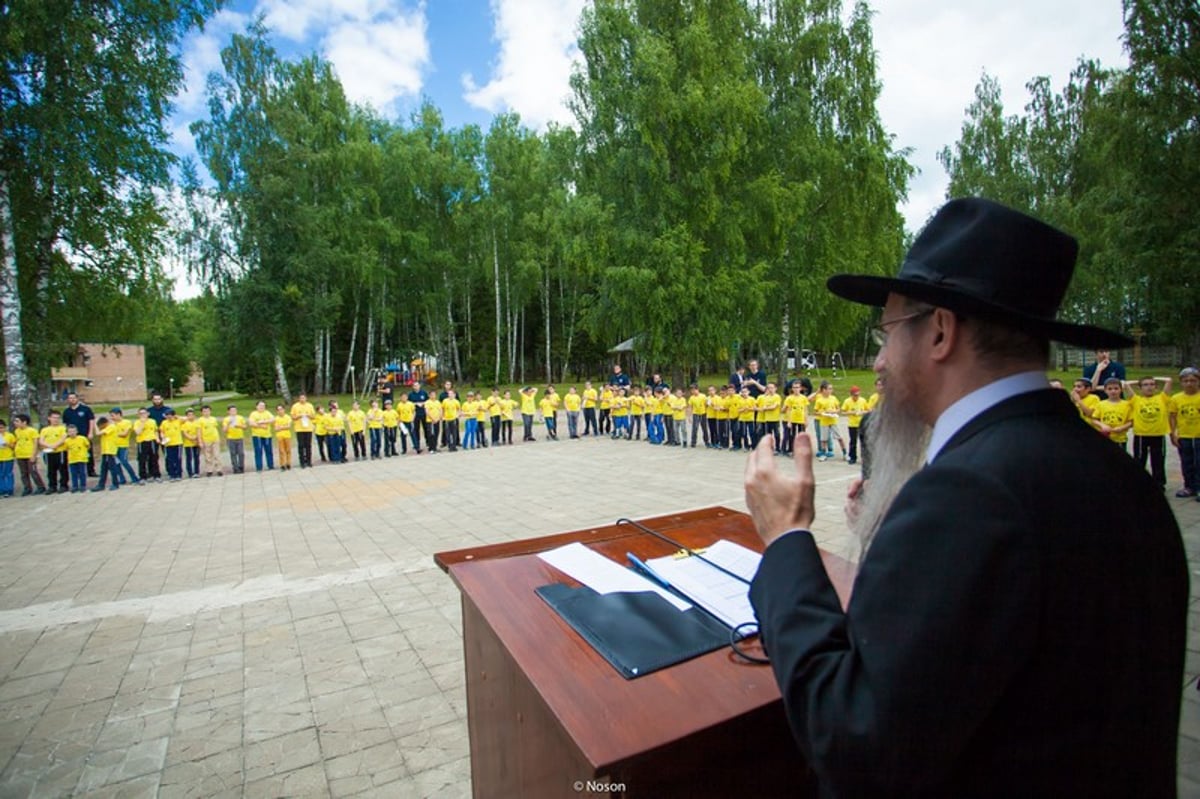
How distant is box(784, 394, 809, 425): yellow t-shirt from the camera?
45.5ft

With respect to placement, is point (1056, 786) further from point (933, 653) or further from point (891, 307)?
point (891, 307)

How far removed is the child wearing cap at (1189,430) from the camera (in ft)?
26.9

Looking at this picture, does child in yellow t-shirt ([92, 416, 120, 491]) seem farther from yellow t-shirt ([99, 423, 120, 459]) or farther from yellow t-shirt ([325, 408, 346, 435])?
yellow t-shirt ([325, 408, 346, 435])

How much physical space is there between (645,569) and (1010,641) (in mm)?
1182

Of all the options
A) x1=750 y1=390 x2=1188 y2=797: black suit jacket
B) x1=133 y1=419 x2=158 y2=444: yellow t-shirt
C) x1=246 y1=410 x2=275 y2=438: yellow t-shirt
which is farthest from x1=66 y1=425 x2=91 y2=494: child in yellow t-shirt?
x1=750 y1=390 x2=1188 y2=797: black suit jacket

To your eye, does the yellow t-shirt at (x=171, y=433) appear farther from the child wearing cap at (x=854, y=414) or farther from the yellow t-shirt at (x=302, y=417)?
the child wearing cap at (x=854, y=414)

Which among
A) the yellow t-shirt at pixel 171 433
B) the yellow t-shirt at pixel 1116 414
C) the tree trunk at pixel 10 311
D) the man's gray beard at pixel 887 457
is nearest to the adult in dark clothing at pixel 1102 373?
the yellow t-shirt at pixel 1116 414

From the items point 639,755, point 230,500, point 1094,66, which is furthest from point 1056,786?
point 1094,66

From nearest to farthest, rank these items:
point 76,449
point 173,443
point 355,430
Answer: point 76,449, point 173,443, point 355,430

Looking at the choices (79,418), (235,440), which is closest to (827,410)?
(235,440)

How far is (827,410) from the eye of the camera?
44.2 ft

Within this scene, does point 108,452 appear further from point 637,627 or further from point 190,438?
point 637,627

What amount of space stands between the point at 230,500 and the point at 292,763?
9504mm

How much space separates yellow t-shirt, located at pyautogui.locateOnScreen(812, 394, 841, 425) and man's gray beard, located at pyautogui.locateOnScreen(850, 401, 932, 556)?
41.2 ft
